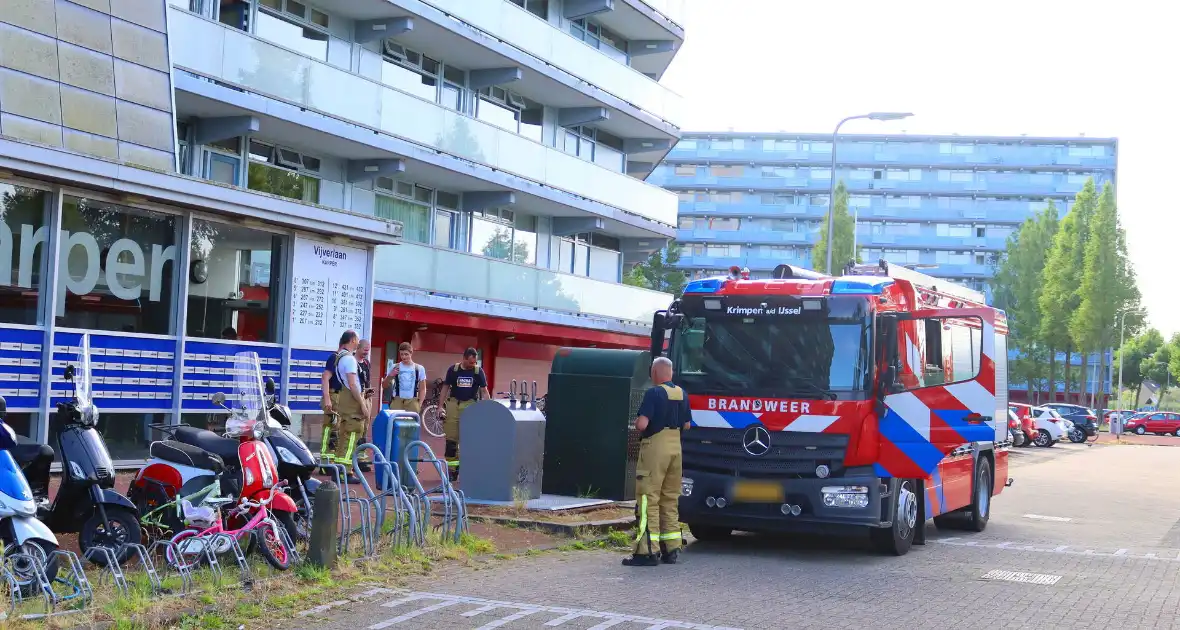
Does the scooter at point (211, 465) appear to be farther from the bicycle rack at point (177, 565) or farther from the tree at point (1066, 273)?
the tree at point (1066, 273)

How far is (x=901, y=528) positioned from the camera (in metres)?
12.5

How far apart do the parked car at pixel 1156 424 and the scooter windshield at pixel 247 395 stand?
7224 cm

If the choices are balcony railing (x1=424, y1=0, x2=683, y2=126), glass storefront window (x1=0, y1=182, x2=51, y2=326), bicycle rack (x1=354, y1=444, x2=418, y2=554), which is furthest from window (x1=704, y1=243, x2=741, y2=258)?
bicycle rack (x1=354, y1=444, x2=418, y2=554)

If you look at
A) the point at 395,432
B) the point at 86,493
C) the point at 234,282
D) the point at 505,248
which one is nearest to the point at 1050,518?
the point at 395,432

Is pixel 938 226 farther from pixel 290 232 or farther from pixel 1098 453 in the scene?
pixel 290 232

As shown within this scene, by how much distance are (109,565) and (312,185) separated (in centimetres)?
1775

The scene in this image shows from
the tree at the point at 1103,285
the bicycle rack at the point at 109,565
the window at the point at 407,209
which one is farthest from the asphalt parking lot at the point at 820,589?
the tree at the point at 1103,285

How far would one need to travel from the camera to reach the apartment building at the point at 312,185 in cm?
1373

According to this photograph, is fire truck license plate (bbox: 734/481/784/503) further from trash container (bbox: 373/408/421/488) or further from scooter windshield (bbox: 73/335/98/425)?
scooter windshield (bbox: 73/335/98/425)

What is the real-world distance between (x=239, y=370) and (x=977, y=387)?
727 cm

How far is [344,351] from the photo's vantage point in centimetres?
1471

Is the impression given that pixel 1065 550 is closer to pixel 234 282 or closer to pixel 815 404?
pixel 815 404

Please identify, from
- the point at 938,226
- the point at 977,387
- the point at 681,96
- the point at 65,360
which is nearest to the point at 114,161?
the point at 65,360

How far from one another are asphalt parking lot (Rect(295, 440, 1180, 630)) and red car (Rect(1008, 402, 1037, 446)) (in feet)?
99.2
